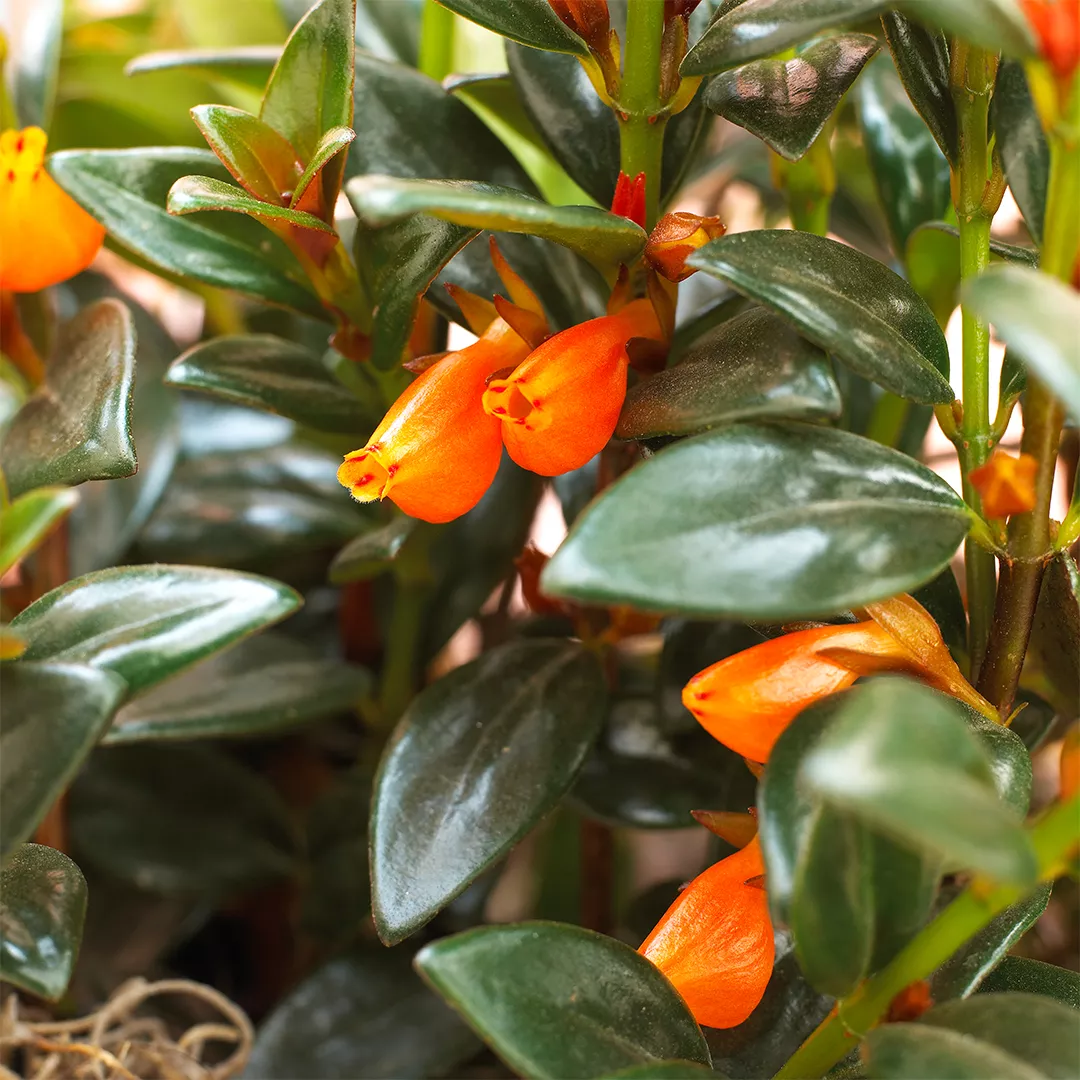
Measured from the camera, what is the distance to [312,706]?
2.35ft

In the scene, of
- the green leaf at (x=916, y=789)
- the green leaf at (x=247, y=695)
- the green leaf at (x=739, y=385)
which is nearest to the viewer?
the green leaf at (x=916, y=789)

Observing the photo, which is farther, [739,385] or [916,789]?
[739,385]

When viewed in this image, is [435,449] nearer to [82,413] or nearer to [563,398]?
[563,398]

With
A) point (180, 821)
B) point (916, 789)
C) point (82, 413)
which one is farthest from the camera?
point (180, 821)

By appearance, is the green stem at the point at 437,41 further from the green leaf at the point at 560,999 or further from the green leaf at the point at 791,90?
the green leaf at the point at 560,999

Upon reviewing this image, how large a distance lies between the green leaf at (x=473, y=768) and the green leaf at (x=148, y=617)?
0.47 feet

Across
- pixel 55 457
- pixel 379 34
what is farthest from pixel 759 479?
pixel 379 34

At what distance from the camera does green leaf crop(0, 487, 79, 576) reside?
0.39 metres

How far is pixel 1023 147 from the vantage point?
47cm

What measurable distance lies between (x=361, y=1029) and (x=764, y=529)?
0.51m

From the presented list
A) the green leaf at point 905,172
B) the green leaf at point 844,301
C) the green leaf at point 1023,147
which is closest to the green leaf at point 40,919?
the green leaf at point 844,301

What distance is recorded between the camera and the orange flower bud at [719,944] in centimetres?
48

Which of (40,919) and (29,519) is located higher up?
(29,519)

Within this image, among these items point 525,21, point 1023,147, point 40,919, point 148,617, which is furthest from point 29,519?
point 1023,147
